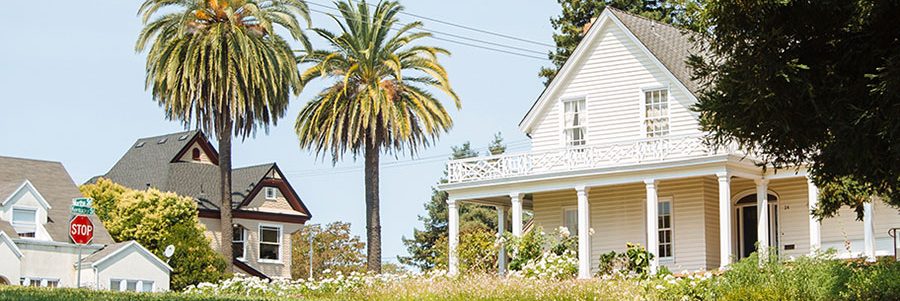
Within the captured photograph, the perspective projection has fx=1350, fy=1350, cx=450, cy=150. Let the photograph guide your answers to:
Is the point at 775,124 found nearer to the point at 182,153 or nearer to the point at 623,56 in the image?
the point at 623,56

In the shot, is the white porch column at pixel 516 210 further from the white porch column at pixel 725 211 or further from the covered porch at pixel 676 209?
the white porch column at pixel 725 211

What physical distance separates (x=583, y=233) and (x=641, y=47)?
5678 mm

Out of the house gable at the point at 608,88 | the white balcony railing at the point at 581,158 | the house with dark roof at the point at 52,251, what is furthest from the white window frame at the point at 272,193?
the house gable at the point at 608,88

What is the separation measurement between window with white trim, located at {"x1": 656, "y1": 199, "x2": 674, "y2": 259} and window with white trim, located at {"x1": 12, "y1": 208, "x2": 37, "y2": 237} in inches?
840

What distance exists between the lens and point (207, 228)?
53719 mm

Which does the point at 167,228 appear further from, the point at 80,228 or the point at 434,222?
the point at 434,222

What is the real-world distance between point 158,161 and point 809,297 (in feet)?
127

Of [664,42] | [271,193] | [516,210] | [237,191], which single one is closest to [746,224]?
[664,42]

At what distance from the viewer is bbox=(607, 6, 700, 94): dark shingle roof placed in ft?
121

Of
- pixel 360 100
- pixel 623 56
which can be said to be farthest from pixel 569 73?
pixel 360 100

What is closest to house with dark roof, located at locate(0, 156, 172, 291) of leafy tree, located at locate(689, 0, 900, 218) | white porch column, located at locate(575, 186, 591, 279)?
white porch column, located at locate(575, 186, 591, 279)

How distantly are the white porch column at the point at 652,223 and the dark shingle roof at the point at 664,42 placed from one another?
3.34 meters

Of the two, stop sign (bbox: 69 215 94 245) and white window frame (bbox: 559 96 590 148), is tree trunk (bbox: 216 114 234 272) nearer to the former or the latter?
stop sign (bbox: 69 215 94 245)

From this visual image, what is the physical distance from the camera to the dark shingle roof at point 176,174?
54.7 metres
